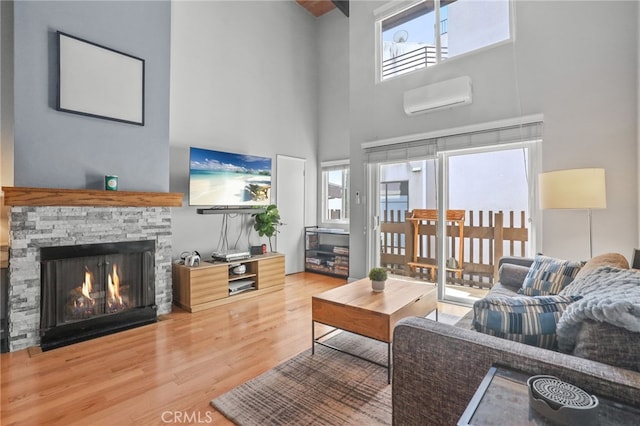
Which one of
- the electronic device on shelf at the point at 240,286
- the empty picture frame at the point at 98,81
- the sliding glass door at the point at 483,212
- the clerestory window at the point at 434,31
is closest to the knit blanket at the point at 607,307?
the sliding glass door at the point at 483,212

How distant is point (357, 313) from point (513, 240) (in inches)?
87.4

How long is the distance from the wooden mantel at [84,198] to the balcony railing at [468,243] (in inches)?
107

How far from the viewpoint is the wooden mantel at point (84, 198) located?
2385 millimetres

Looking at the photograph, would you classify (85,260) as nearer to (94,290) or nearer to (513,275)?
(94,290)

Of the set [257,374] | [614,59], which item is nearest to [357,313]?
[257,374]

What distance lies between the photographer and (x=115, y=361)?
229cm

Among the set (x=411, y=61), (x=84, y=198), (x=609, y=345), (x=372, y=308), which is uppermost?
(x=411, y=61)

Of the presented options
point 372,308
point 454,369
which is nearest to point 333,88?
point 372,308

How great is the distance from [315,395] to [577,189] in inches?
93.4

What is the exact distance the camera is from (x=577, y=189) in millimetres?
2344

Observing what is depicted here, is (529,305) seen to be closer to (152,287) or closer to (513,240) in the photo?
(513,240)

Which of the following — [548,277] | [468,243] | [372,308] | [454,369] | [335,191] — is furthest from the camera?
[335,191]

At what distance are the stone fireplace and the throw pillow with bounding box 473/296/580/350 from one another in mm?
2997
